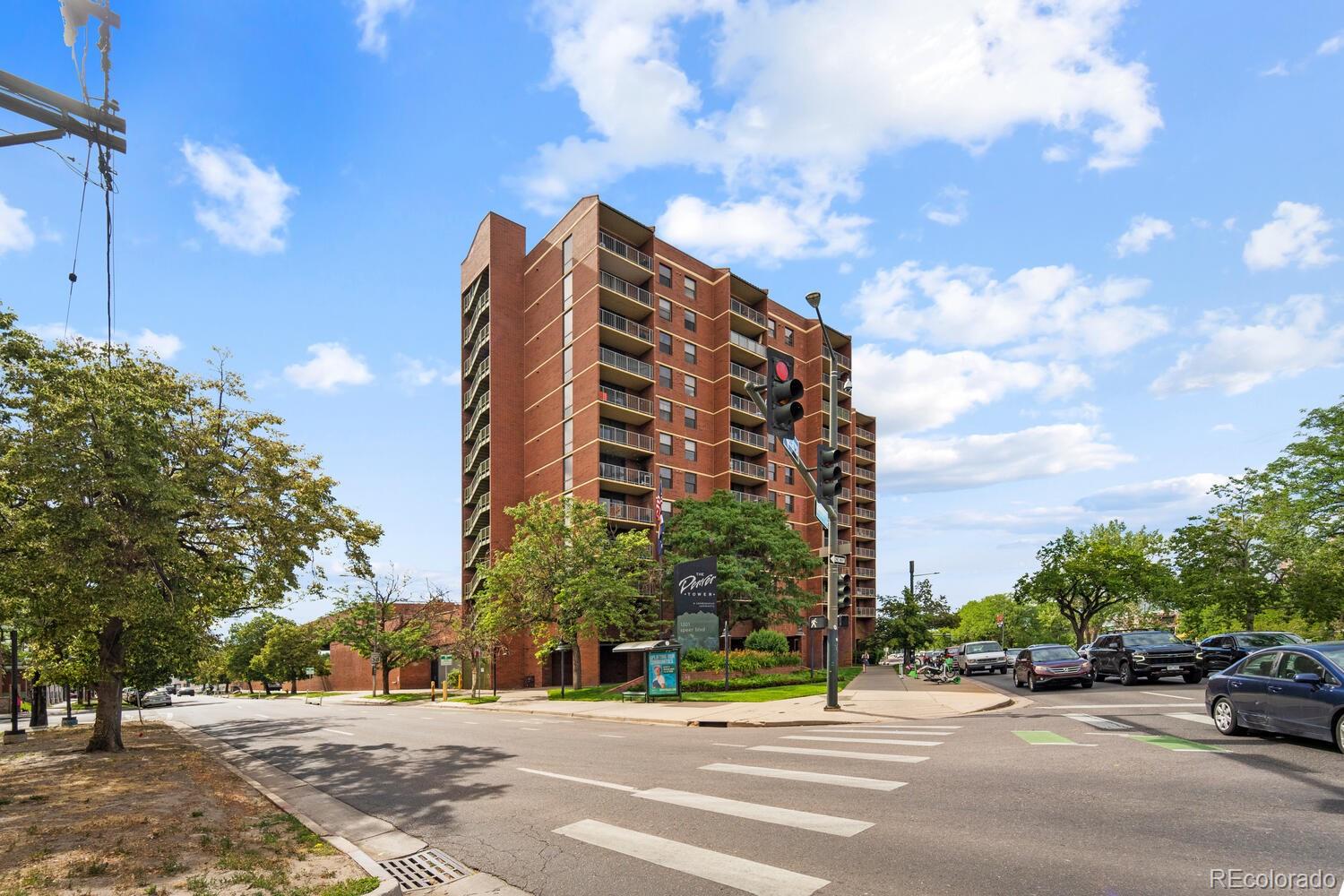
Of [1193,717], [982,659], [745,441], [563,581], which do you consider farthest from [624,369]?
[1193,717]

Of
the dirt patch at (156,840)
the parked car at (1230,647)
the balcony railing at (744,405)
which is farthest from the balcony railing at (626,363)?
the dirt patch at (156,840)

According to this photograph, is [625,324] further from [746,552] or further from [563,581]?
[563,581]

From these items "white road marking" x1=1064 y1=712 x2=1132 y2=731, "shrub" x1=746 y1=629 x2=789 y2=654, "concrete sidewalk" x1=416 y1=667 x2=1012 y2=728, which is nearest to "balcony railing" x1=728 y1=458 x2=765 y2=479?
"shrub" x1=746 y1=629 x2=789 y2=654

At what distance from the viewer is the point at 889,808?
7559mm

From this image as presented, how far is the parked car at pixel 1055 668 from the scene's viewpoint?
2275 centimetres

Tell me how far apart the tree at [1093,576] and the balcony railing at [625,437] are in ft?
120

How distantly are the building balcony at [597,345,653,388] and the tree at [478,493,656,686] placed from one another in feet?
43.2

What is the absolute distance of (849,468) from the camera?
283 feet

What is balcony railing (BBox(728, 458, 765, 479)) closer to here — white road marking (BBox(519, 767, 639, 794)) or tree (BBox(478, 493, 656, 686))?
tree (BBox(478, 493, 656, 686))

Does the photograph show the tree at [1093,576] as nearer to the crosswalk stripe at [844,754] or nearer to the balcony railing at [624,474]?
A: the balcony railing at [624,474]

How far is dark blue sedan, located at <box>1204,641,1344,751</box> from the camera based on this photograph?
931 cm

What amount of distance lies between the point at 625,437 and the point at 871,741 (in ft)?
126

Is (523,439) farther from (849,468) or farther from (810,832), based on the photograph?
(810,832)

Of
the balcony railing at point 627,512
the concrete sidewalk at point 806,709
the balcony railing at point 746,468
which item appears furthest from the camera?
the balcony railing at point 746,468
